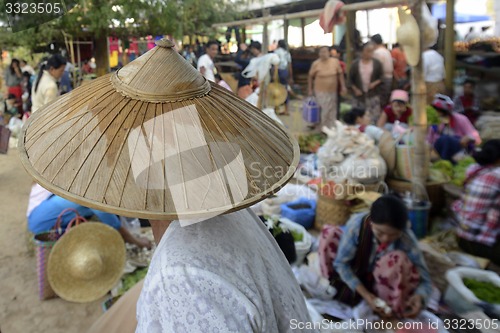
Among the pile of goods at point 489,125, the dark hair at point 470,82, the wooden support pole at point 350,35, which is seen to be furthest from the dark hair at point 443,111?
the wooden support pole at point 350,35

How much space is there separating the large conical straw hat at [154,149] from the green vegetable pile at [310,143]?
5.40 m

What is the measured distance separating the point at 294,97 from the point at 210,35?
279 centimetres

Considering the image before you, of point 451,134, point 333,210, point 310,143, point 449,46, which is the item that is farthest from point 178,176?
point 449,46

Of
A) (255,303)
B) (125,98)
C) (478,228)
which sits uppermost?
(125,98)

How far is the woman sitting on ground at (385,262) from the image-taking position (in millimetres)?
2531

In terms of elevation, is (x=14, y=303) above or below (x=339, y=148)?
below

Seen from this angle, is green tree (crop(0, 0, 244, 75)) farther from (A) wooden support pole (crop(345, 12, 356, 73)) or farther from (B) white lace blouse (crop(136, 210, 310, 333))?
(B) white lace blouse (crop(136, 210, 310, 333))

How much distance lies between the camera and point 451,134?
5.08 meters

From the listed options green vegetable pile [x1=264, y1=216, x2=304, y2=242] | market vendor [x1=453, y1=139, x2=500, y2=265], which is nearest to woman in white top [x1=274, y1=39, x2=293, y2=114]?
green vegetable pile [x1=264, y1=216, x2=304, y2=242]

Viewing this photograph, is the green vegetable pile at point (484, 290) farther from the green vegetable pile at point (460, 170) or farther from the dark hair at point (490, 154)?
the green vegetable pile at point (460, 170)

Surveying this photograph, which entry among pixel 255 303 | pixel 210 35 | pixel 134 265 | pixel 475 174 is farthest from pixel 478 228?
pixel 210 35

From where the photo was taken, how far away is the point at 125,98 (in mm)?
1030

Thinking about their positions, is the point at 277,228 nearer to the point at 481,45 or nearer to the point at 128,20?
the point at 481,45

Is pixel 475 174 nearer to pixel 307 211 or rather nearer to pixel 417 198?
pixel 417 198
